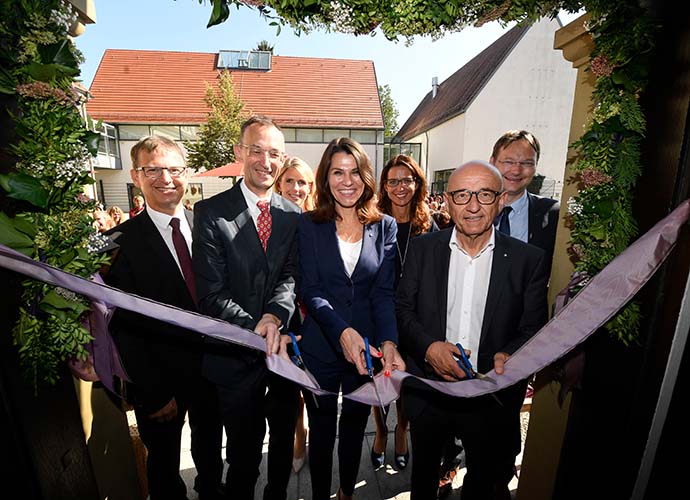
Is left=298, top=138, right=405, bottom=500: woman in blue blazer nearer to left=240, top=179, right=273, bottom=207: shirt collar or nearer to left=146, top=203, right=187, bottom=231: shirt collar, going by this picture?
left=240, top=179, right=273, bottom=207: shirt collar

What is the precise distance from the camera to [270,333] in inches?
74.8

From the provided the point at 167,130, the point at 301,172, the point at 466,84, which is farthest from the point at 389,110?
the point at 301,172

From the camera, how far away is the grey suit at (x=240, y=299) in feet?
7.12

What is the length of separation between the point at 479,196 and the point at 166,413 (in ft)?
7.91

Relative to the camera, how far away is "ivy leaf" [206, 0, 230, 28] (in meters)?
1.62

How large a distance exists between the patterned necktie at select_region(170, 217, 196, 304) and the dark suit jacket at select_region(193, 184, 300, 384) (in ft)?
0.46

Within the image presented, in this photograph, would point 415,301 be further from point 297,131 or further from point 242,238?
point 297,131

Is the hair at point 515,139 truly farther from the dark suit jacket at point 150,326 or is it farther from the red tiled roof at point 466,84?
the red tiled roof at point 466,84

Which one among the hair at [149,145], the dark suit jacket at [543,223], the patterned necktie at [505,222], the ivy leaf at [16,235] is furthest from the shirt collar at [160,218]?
the dark suit jacket at [543,223]

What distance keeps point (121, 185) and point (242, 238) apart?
73.8ft

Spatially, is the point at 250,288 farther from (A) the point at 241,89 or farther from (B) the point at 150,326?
(A) the point at 241,89

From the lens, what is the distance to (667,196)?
1579mm

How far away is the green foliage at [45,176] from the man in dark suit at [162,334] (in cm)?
48

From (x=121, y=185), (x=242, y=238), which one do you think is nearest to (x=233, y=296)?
(x=242, y=238)
